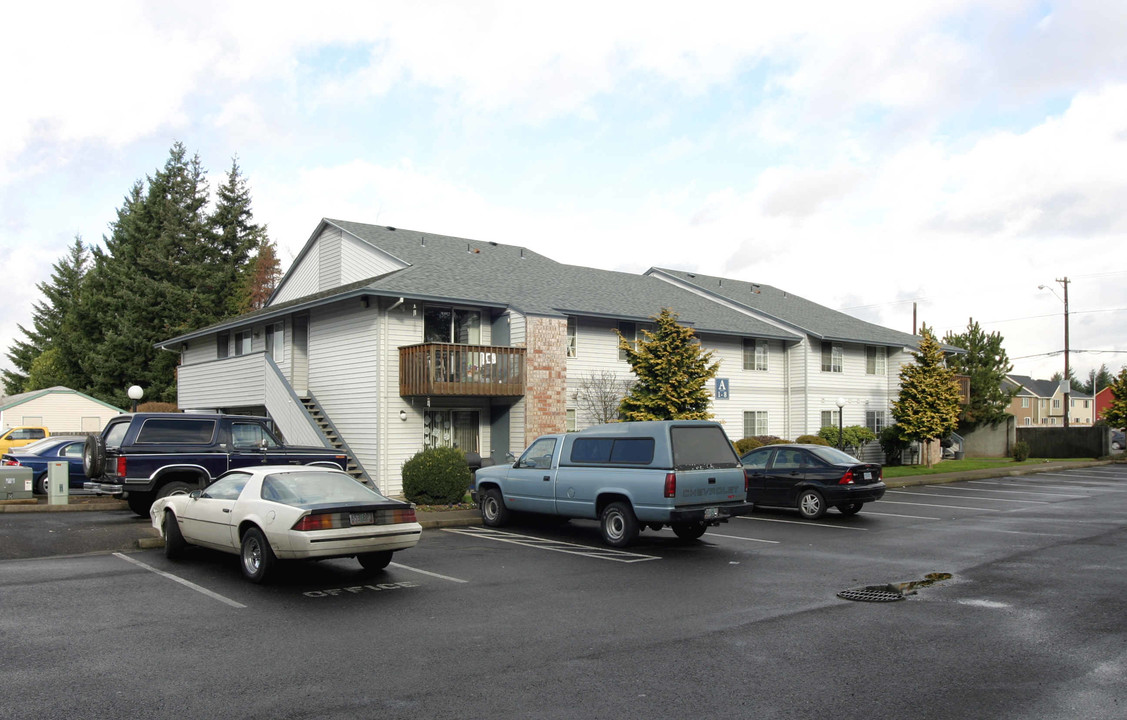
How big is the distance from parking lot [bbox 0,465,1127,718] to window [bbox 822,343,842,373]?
22521mm

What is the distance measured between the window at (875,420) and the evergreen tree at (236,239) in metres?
38.6

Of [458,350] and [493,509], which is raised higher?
[458,350]

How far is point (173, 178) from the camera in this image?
187ft

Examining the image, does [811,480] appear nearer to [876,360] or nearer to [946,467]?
[946,467]

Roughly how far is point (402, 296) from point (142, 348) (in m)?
36.9

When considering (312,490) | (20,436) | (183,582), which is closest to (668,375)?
(312,490)

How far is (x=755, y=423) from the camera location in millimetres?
34219

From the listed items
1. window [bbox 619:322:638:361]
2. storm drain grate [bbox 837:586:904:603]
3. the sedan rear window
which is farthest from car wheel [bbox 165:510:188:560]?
window [bbox 619:322:638:361]

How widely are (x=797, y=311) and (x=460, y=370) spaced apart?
21.9 metres

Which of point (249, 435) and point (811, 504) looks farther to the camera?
point (811, 504)

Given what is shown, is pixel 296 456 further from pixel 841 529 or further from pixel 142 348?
A: pixel 142 348

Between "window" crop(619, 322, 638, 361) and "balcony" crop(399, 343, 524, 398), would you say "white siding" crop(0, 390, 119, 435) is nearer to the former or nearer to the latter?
"balcony" crop(399, 343, 524, 398)

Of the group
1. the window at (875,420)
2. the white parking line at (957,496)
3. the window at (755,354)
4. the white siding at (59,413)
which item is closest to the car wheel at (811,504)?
the white parking line at (957,496)

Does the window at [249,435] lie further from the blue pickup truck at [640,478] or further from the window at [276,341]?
the window at [276,341]
